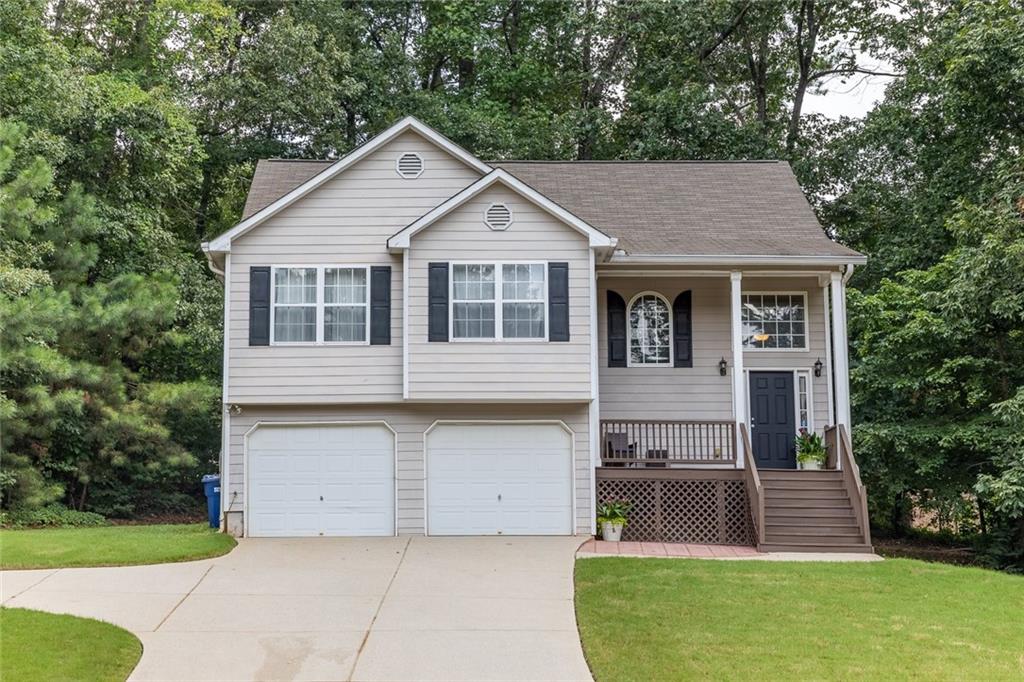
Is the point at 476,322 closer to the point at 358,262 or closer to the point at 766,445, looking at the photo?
the point at 358,262

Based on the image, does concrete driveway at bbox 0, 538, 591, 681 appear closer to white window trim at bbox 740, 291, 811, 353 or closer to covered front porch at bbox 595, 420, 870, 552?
covered front porch at bbox 595, 420, 870, 552

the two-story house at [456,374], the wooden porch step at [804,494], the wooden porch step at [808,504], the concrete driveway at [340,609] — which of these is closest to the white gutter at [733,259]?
the two-story house at [456,374]

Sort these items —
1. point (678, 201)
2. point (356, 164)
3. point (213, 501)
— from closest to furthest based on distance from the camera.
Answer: point (356, 164), point (213, 501), point (678, 201)

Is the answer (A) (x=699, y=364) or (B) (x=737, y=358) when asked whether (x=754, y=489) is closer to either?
(B) (x=737, y=358)

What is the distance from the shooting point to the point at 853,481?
467 inches

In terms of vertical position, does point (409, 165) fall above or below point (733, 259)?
above

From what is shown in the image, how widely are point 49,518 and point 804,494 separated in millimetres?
13133

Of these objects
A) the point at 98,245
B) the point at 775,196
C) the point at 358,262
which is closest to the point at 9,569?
the point at 358,262

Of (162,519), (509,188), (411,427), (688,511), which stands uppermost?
(509,188)

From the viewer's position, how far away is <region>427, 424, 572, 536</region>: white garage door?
12.6 meters

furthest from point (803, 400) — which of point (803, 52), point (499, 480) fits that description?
point (803, 52)

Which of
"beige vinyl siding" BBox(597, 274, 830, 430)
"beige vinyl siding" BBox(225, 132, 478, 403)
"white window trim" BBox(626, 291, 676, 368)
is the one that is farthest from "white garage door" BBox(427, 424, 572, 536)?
"white window trim" BBox(626, 291, 676, 368)

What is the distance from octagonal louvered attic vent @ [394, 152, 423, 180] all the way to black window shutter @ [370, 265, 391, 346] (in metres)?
1.54

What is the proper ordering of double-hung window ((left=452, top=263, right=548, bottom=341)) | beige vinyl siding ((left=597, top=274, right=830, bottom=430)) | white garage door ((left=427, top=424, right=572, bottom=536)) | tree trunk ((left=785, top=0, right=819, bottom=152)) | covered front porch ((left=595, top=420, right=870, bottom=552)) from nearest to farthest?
covered front porch ((left=595, top=420, right=870, bottom=552)), double-hung window ((left=452, top=263, right=548, bottom=341)), white garage door ((left=427, top=424, right=572, bottom=536)), beige vinyl siding ((left=597, top=274, right=830, bottom=430)), tree trunk ((left=785, top=0, right=819, bottom=152))
